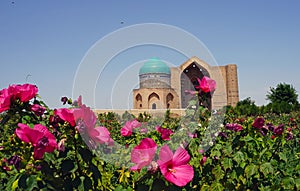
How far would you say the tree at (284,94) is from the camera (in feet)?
91.7

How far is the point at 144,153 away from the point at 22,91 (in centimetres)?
47

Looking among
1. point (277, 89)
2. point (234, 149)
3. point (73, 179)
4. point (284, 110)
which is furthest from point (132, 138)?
point (277, 89)

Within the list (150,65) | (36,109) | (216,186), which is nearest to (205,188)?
(216,186)

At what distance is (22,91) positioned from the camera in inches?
50.0

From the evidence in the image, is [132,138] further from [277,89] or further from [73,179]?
[277,89]

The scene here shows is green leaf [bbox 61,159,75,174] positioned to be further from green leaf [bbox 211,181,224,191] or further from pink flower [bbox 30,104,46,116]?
green leaf [bbox 211,181,224,191]

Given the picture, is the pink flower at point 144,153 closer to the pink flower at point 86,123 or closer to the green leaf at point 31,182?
the pink flower at point 86,123

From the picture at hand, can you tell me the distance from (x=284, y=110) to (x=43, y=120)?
19.8 meters

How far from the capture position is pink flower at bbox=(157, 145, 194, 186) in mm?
1215

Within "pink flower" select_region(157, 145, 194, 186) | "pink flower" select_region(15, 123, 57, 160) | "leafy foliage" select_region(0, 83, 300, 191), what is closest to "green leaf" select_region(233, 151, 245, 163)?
"leafy foliage" select_region(0, 83, 300, 191)

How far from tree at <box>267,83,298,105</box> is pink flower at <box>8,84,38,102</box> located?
28337 mm

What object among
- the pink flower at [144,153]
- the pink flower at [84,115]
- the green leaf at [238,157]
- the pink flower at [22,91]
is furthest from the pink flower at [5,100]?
the green leaf at [238,157]

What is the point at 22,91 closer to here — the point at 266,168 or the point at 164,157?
the point at 164,157

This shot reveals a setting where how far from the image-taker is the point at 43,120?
153cm
